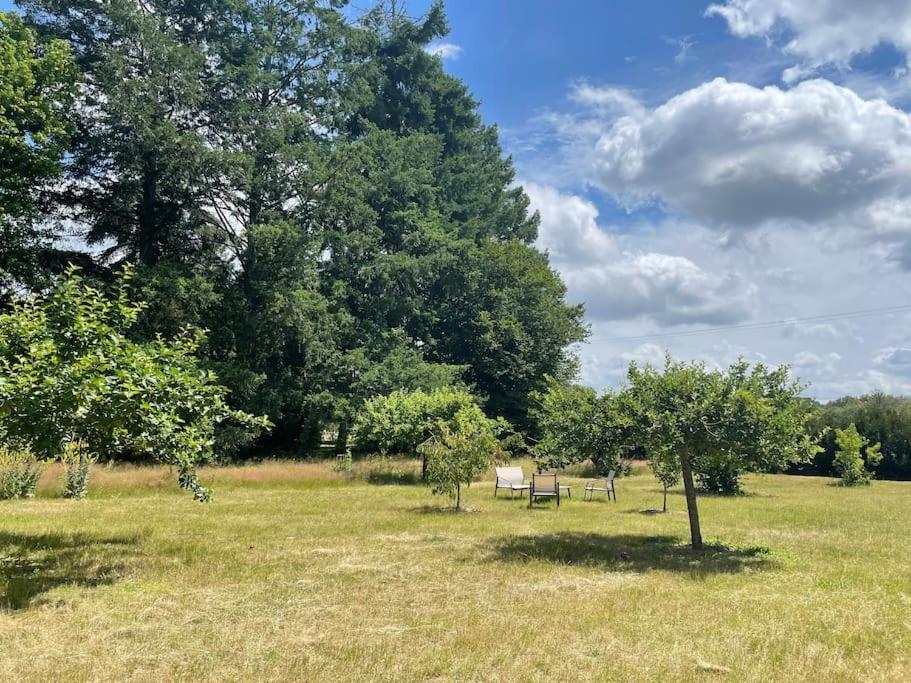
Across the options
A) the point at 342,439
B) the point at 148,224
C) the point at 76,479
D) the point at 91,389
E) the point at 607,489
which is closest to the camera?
the point at 91,389

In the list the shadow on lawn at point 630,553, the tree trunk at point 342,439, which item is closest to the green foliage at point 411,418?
the tree trunk at point 342,439

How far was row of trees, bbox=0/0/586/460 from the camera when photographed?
24.8 metres

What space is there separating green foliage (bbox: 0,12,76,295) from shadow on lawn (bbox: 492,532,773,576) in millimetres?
20661

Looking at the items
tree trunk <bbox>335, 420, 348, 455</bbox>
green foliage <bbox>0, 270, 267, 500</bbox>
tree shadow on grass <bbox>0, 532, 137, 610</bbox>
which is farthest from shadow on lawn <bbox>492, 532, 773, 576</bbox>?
tree trunk <bbox>335, 420, 348, 455</bbox>

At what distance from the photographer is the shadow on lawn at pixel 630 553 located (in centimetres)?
890

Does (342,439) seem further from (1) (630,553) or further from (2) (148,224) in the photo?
(1) (630,553)

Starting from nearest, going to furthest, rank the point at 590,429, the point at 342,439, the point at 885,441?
the point at 590,429 → the point at 342,439 → the point at 885,441

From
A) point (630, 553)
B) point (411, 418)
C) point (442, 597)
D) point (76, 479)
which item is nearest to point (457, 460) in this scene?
point (630, 553)

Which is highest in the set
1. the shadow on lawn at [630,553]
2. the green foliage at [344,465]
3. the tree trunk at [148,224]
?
the tree trunk at [148,224]

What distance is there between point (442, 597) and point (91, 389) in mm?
4552

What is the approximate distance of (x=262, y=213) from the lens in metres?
29.6

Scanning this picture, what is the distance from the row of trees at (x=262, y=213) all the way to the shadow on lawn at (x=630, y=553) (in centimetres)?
1536

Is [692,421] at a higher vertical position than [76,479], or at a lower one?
higher

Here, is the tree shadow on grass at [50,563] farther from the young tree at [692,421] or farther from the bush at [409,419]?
the bush at [409,419]
